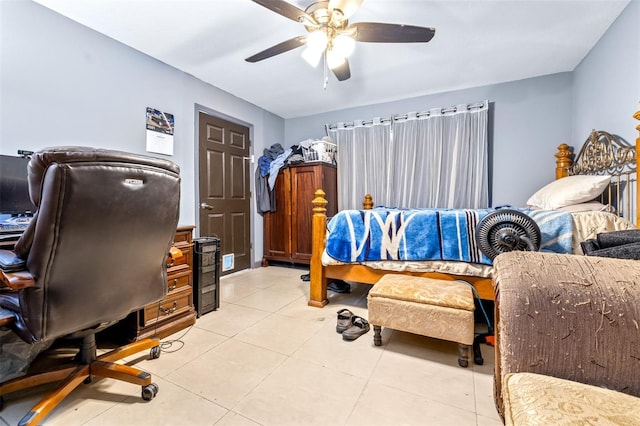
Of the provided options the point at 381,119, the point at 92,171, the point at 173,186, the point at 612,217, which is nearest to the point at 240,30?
the point at 173,186

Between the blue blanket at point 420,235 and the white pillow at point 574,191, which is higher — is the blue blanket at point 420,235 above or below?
below

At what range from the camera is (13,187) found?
1.60 m

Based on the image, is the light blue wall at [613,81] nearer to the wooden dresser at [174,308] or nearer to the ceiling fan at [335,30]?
the ceiling fan at [335,30]

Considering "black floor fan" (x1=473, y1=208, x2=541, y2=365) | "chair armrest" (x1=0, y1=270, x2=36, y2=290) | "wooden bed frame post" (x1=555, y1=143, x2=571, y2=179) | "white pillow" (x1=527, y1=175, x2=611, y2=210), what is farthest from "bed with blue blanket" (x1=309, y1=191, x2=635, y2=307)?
"chair armrest" (x1=0, y1=270, x2=36, y2=290)

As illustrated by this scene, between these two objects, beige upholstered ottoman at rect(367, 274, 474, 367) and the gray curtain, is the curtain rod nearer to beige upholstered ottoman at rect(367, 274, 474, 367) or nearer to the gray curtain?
the gray curtain

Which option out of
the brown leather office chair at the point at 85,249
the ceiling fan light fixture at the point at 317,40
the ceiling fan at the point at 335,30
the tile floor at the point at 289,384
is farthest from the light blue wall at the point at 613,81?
the brown leather office chair at the point at 85,249

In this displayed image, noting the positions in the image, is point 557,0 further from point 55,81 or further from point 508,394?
point 55,81

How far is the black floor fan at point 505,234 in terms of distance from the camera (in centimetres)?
153

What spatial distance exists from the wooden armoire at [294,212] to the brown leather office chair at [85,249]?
8.14ft

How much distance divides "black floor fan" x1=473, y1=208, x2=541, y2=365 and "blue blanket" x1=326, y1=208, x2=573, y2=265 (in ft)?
0.63

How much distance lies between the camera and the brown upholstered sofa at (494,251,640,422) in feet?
2.30

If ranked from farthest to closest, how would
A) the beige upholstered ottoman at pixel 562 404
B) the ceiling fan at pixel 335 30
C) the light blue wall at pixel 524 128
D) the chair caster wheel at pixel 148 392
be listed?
the light blue wall at pixel 524 128 → the ceiling fan at pixel 335 30 → the chair caster wheel at pixel 148 392 → the beige upholstered ottoman at pixel 562 404

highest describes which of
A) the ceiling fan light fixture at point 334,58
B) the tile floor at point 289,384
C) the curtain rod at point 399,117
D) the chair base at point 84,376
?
the curtain rod at point 399,117

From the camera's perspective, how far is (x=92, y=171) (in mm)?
951
